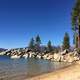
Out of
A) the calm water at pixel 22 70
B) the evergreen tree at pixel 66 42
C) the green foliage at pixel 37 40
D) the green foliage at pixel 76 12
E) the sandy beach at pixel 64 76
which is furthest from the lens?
the green foliage at pixel 37 40

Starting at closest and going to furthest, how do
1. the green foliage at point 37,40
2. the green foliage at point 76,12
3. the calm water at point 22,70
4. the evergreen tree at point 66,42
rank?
the calm water at point 22,70 → the green foliage at point 76,12 → the evergreen tree at point 66,42 → the green foliage at point 37,40

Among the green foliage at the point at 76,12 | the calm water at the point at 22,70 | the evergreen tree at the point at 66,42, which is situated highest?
the green foliage at the point at 76,12

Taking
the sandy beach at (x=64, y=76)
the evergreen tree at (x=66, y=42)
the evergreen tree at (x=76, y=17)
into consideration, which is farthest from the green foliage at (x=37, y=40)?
the sandy beach at (x=64, y=76)

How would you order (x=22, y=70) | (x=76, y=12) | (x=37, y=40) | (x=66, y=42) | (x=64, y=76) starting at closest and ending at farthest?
1. (x=64, y=76)
2. (x=22, y=70)
3. (x=76, y=12)
4. (x=66, y=42)
5. (x=37, y=40)

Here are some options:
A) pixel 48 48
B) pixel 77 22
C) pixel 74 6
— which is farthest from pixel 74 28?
pixel 48 48

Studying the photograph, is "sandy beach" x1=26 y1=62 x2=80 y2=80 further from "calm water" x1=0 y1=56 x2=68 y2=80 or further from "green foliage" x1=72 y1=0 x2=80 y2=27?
"green foliage" x1=72 y1=0 x2=80 y2=27

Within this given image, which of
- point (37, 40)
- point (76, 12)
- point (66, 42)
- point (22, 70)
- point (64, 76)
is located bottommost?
point (22, 70)

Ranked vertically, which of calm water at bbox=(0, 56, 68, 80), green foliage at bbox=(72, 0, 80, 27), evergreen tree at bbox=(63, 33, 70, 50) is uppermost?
green foliage at bbox=(72, 0, 80, 27)

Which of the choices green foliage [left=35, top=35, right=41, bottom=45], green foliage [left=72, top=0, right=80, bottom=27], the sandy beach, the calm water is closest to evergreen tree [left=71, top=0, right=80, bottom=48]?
green foliage [left=72, top=0, right=80, bottom=27]

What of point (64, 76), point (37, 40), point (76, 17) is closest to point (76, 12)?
point (76, 17)

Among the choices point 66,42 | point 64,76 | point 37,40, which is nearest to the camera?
point 64,76

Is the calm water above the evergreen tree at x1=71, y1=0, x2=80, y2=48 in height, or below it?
below

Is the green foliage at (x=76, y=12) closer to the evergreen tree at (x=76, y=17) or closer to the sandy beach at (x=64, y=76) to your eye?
the evergreen tree at (x=76, y=17)

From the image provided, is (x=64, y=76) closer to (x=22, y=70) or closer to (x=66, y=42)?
(x=22, y=70)
